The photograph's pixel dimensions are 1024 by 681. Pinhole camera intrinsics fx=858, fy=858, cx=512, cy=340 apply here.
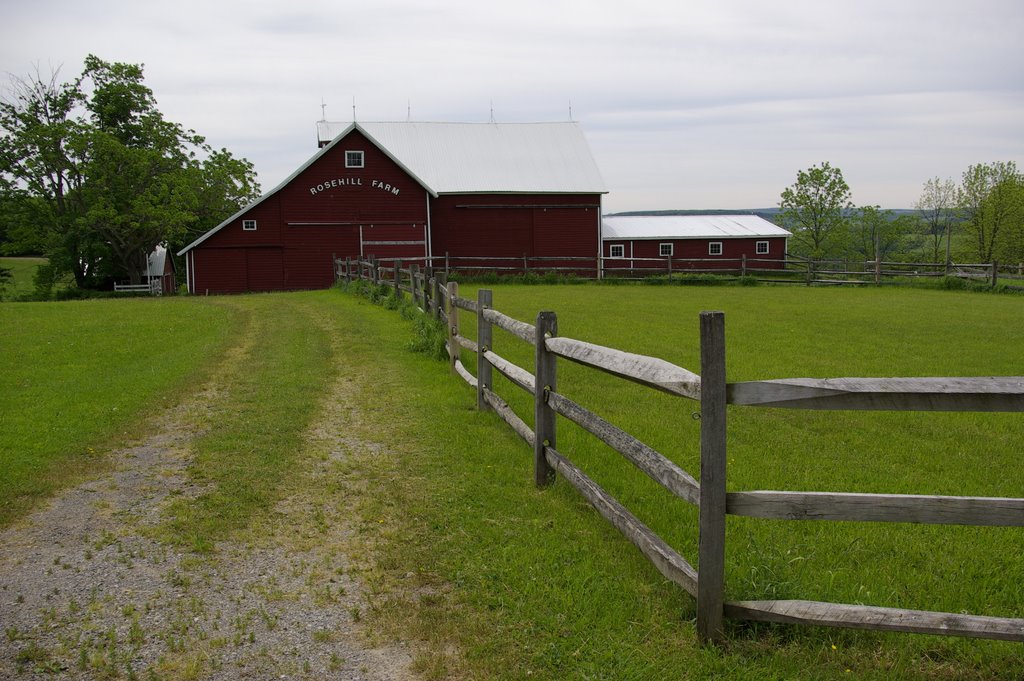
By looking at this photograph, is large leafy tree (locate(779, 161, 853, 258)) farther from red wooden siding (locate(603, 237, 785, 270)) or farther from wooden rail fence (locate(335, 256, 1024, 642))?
wooden rail fence (locate(335, 256, 1024, 642))

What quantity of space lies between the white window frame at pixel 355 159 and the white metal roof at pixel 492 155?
1869 millimetres

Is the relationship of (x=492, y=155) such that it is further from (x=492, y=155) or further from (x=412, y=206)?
(x=412, y=206)

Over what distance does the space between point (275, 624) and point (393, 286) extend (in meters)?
16.7

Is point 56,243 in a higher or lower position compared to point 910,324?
higher

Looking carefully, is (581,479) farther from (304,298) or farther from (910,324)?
(304,298)

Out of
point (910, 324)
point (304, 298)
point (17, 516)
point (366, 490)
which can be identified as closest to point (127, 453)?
point (17, 516)

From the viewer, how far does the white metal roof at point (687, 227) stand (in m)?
43.3

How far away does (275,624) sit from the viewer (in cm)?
416

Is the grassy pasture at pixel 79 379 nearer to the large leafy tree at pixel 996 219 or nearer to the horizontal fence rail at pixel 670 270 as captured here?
the horizontal fence rail at pixel 670 270

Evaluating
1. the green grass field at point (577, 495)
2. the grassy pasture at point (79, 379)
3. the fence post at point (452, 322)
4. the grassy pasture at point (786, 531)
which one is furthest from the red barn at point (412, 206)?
the fence post at point (452, 322)

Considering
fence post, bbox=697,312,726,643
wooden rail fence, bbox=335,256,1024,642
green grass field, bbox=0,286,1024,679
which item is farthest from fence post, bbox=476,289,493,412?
fence post, bbox=697,312,726,643

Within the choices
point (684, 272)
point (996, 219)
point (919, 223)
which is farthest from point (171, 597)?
point (919, 223)

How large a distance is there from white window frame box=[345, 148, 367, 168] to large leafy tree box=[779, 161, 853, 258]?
143 ft

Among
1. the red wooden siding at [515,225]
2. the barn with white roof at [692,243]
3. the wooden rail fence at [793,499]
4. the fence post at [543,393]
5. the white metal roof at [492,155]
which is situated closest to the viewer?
the wooden rail fence at [793,499]
